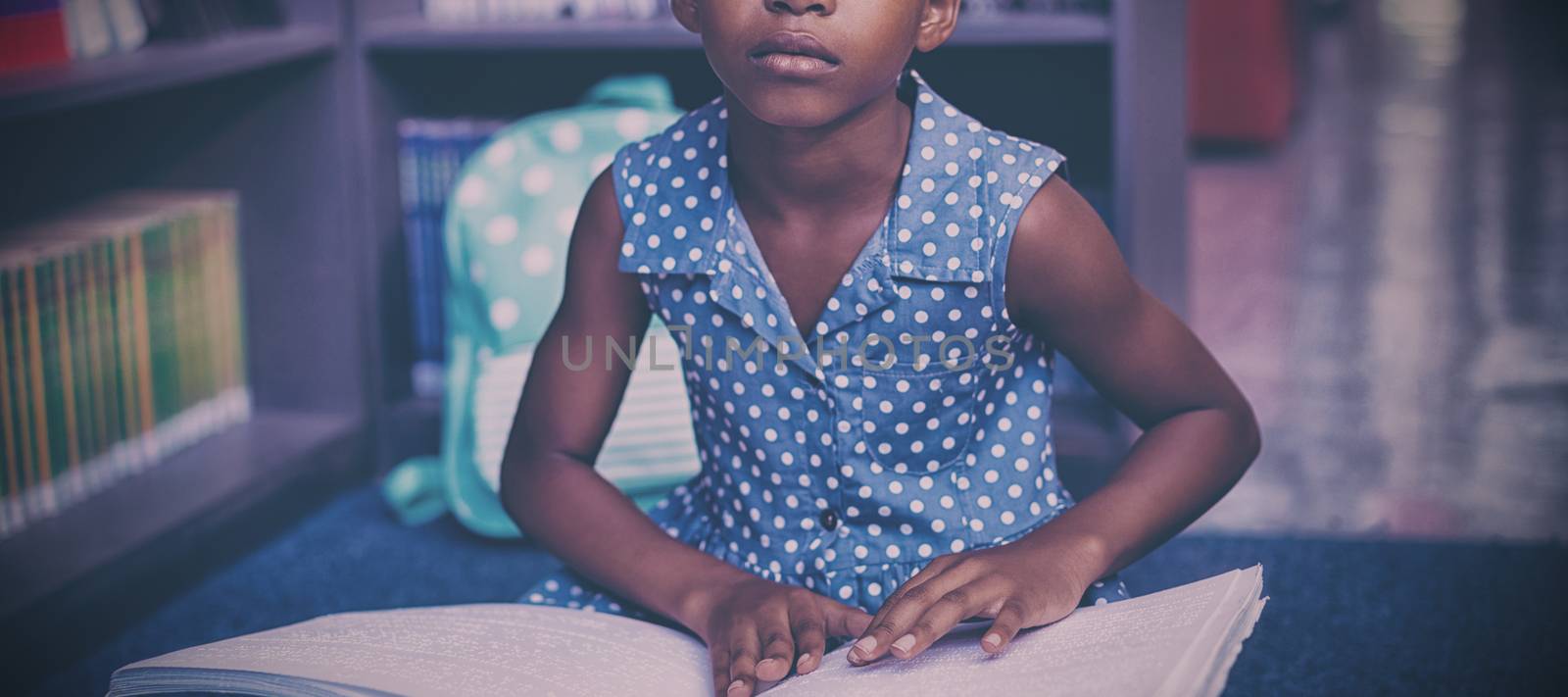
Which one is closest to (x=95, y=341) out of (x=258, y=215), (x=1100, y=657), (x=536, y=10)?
(x=258, y=215)

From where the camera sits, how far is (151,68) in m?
1.46

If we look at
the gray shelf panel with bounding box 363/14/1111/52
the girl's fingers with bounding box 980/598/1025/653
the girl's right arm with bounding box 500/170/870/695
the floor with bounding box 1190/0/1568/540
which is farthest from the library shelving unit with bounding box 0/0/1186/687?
the girl's fingers with bounding box 980/598/1025/653

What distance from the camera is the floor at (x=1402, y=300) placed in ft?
5.84

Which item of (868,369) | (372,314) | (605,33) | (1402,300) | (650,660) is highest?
(605,33)

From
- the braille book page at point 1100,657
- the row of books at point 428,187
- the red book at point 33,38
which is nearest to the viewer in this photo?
the braille book page at point 1100,657

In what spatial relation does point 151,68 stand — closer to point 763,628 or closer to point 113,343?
point 113,343

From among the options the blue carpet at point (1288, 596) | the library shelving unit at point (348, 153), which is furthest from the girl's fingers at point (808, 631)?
the library shelving unit at point (348, 153)

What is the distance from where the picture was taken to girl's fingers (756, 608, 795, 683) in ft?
2.44

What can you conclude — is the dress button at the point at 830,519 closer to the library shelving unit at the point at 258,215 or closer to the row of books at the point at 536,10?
the library shelving unit at the point at 258,215

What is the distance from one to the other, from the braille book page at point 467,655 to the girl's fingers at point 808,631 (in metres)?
0.05

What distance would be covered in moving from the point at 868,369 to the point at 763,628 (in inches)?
7.1

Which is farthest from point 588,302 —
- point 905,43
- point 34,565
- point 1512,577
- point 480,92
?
point 480,92

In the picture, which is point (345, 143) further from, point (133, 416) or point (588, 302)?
point (588, 302)

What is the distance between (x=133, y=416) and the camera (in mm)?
1718
